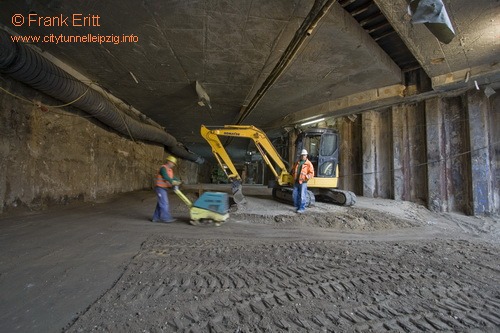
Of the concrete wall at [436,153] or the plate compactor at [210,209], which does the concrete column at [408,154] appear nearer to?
the concrete wall at [436,153]

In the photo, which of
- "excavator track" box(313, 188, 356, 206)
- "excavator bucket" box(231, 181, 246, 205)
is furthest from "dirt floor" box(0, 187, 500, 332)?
"excavator bucket" box(231, 181, 246, 205)

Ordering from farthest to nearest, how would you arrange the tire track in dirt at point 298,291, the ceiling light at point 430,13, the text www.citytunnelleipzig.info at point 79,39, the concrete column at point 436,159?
the concrete column at point 436,159, the text www.citytunnelleipzig.info at point 79,39, the ceiling light at point 430,13, the tire track in dirt at point 298,291

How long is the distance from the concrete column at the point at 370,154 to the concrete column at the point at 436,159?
6.09 ft

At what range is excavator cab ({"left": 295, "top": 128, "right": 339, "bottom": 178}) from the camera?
7.86m

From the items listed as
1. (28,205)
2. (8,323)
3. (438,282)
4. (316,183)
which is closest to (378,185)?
(316,183)

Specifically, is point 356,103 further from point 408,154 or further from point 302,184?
point 302,184

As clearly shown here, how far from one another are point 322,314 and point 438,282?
1761 millimetres

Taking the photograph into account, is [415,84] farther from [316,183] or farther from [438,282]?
[438,282]

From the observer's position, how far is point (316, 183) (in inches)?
306

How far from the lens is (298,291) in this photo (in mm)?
2396

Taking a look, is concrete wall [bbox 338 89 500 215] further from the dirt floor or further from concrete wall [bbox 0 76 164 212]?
concrete wall [bbox 0 76 164 212]

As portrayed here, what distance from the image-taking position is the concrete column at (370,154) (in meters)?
9.52

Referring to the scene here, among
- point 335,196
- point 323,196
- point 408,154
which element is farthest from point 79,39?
point 408,154

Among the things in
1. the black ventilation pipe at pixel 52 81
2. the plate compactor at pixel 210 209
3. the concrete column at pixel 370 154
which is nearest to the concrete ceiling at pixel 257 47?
the black ventilation pipe at pixel 52 81
